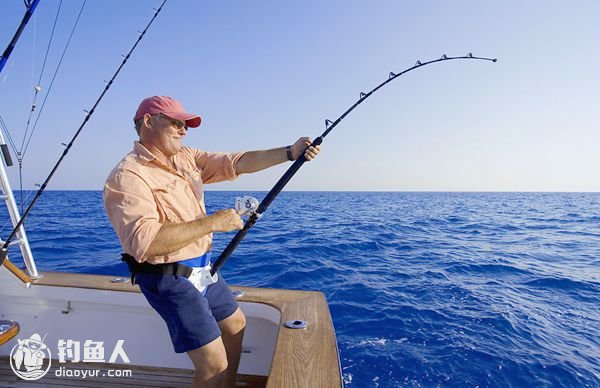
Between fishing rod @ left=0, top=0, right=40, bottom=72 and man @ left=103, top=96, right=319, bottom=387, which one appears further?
fishing rod @ left=0, top=0, right=40, bottom=72

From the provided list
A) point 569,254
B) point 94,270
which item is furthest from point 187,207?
point 569,254

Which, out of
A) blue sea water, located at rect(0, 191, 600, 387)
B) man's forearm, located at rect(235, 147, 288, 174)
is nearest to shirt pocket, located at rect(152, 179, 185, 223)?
man's forearm, located at rect(235, 147, 288, 174)

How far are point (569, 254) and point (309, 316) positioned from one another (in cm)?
897

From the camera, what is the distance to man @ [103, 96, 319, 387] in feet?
4.83

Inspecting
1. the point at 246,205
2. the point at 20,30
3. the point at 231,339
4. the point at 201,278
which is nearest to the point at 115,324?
the point at 231,339

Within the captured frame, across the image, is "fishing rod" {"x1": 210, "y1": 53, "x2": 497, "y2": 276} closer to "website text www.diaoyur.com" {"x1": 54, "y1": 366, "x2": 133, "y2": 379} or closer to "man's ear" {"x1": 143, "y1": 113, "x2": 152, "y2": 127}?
"man's ear" {"x1": 143, "y1": 113, "x2": 152, "y2": 127}

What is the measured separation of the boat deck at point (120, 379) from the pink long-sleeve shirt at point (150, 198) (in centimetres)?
144

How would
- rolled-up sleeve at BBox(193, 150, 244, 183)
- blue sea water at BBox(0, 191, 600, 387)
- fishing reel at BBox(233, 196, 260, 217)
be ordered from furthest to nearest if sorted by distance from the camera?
blue sea water at BBox(0, 191, 600, 387) → rolled-up sleeve at BBox(193, 150, 244, 183) → fishing reel at BBox(233, 196, 260, 217)

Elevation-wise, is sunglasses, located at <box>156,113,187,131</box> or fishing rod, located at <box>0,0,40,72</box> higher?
fishing rod, located at <box>0,0,40,72</box>

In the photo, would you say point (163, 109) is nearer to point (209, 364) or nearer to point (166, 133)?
point (166, 133)

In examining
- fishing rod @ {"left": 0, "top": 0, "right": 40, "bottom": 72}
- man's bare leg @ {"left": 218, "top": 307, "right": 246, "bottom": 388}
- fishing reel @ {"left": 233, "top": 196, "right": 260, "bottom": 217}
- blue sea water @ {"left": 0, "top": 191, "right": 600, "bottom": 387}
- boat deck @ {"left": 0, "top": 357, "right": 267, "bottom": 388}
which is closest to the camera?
fishing reel @ {"left": 233, "top": 196, "right": 260, "bottom": 217}

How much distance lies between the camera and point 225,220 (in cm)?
163
